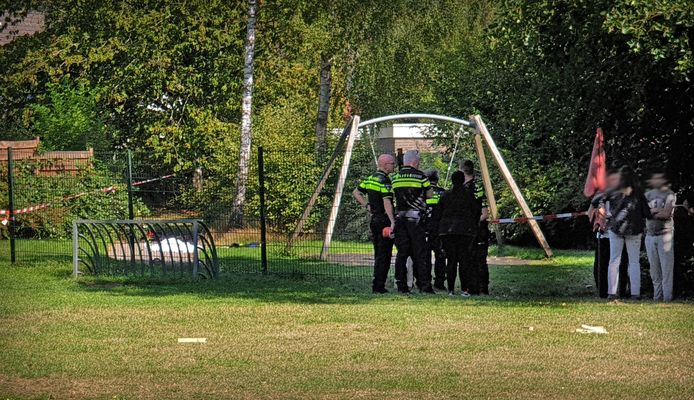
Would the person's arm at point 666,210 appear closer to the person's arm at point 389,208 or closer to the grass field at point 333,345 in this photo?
the grass field at point 333,345

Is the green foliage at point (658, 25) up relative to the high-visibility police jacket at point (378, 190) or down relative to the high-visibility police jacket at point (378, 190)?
up

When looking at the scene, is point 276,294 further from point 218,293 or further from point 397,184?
point 397,184

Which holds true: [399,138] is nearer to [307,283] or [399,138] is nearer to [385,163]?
[307,283]

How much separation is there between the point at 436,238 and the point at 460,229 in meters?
1.04

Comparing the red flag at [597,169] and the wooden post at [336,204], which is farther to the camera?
the wooden post at [336,204]

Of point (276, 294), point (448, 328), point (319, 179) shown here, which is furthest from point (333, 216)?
point (448, 328)

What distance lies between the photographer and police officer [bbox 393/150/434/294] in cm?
1892

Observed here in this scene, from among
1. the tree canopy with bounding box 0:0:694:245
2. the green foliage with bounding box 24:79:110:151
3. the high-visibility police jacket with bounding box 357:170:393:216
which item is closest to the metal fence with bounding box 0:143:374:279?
the high-visibility police jacket with bounding box 357:170:393:216

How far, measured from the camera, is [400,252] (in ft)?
62.6

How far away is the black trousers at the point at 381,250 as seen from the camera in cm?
1925

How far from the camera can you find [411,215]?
19.0 meters

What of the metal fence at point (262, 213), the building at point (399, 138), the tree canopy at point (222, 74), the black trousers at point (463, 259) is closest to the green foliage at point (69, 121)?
the tree canopy at point (222, 74)

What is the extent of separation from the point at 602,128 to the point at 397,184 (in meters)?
3.06

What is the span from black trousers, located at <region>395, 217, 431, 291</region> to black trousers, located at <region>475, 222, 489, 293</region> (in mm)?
728
